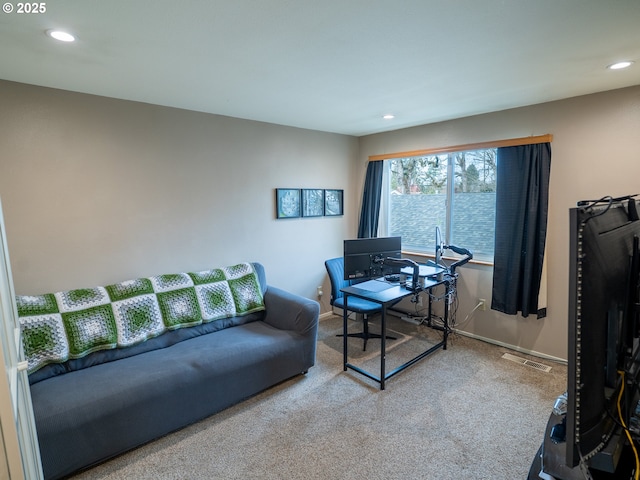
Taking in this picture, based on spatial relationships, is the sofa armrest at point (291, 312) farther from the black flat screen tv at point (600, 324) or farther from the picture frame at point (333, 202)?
the black flat screen tv at point (600, 324)

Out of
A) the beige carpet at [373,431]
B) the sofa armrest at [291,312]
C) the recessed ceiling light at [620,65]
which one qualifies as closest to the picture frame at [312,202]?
the sofa armrest at [291,312]

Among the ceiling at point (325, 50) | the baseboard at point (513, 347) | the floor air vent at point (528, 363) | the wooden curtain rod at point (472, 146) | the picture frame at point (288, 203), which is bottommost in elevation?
the floor air vent at point (528, 363)

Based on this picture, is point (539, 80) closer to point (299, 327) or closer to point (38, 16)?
point (299, 327)

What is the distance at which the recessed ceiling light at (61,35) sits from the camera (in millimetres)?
1637

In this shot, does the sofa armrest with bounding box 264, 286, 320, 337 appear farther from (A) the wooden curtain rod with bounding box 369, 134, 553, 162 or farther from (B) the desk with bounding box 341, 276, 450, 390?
(A) the wooden curtain rod with bounding box 369, 134, 553, 162

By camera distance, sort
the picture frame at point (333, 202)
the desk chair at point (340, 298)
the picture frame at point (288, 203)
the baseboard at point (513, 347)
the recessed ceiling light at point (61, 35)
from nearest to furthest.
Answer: the recessed ceiling light at point (61, 35) → the baseboard at point (513, 347) → the desk chair at point (340, 298) → the picture frame at point (288, 203) → the picture frame at point (333, 202)

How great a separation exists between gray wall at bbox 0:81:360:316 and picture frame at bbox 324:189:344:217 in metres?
0.32

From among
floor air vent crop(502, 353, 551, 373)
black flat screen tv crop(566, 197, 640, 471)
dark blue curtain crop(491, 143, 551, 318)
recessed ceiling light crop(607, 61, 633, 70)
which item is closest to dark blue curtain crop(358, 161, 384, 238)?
dark blue curtain crop(491, 143, 551, 318)

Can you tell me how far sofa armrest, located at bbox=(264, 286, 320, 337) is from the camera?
116 inches

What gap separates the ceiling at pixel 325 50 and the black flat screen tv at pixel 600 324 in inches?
46.4

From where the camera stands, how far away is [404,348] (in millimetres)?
3494

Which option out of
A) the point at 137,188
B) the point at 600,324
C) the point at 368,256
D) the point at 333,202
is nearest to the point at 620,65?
the point at 368,256

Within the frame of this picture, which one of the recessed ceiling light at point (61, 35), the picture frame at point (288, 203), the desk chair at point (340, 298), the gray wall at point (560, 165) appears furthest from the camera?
the picture frame at point (288, 203)

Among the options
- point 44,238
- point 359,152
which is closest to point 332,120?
point 359,152
